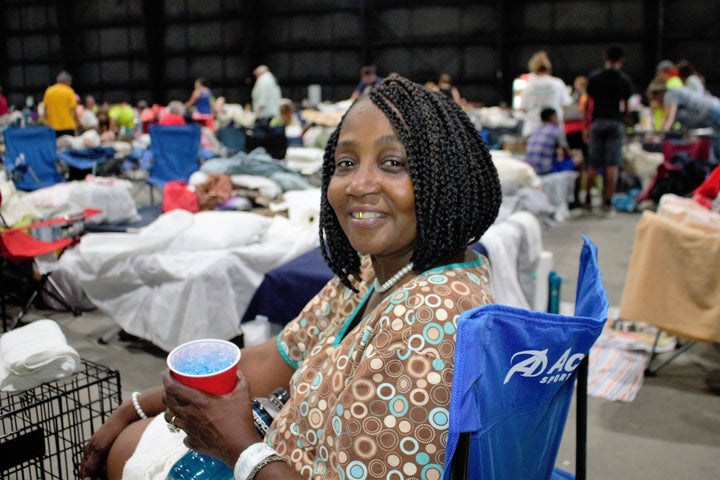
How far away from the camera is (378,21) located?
14.5 m

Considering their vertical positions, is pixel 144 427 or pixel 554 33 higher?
pixel 554 33

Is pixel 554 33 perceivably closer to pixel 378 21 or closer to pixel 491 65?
pixel 491 65

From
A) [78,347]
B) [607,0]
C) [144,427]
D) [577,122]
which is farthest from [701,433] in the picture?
[607,0]

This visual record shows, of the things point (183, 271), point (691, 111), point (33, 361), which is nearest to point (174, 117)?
point (183, 271)

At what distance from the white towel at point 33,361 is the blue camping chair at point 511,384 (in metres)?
1.06

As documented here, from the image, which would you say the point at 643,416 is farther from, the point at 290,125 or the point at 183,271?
the point at 290,125

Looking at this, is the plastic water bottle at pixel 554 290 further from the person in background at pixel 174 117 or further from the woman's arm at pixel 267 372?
the person in background at pixel 174 117

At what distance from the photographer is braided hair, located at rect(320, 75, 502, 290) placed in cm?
112

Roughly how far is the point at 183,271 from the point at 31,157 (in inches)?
146

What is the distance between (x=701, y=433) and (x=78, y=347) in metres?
2.81

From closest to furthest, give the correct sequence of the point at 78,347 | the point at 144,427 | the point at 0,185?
the point at 144,427 → the point at 78,347 → the point at 0,185

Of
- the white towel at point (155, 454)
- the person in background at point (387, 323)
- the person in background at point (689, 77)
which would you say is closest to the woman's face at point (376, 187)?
the person in background at point (387, 323)

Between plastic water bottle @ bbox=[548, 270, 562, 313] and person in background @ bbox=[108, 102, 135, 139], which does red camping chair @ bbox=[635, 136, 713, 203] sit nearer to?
plastic water bottle @ bbox=[548, 270, 562, 313]

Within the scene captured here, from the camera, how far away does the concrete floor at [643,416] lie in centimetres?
242
